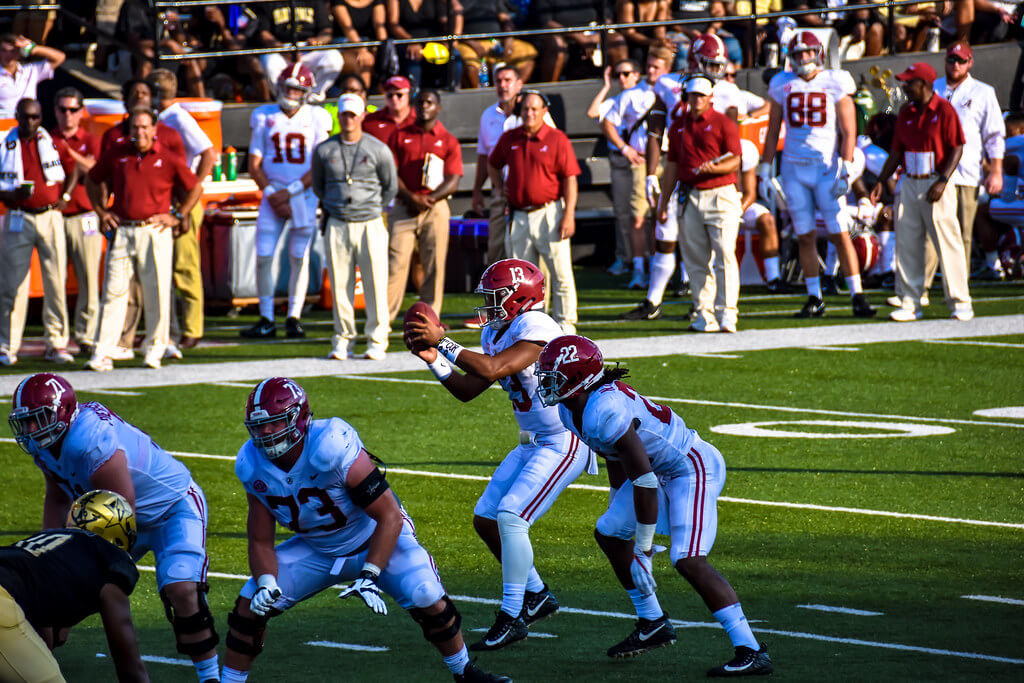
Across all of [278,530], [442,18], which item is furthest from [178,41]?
[278,530]

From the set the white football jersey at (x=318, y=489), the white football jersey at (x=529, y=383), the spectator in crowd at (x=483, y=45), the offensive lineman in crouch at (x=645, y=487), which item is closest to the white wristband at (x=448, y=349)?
the white football jersey at (x=529, y=383)

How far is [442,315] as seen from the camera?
665 inches

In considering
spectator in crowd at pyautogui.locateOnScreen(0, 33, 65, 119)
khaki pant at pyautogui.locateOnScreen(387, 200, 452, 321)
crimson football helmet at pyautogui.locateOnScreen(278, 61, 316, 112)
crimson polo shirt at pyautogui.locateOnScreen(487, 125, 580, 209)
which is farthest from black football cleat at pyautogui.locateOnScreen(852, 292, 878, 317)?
spectator in crowd at pyautogui.locateOnScreen(0, 33, 65, 119)

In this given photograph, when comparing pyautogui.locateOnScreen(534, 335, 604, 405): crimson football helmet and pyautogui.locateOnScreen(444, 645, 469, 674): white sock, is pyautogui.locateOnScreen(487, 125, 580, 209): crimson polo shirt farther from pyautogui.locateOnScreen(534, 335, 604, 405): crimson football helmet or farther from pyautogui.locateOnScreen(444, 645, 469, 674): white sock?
pyautogui.locateOnScreen(444, 645, 469, 674): white sock

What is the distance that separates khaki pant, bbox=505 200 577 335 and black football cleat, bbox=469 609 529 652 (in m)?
7.47

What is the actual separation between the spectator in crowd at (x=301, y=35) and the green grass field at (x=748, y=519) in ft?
19.7

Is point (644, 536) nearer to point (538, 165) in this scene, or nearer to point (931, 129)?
point (538, 165)

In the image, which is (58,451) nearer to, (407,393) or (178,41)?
(407,393)

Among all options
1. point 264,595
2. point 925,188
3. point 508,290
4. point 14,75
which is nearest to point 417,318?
point 508,290

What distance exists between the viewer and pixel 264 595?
610cm

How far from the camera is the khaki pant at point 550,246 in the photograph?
14.6 metres

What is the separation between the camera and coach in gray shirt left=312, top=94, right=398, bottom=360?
547 inches

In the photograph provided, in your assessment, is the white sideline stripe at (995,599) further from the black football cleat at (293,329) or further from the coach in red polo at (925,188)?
the black football cleat at (293,329)

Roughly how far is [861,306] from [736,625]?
959cm
